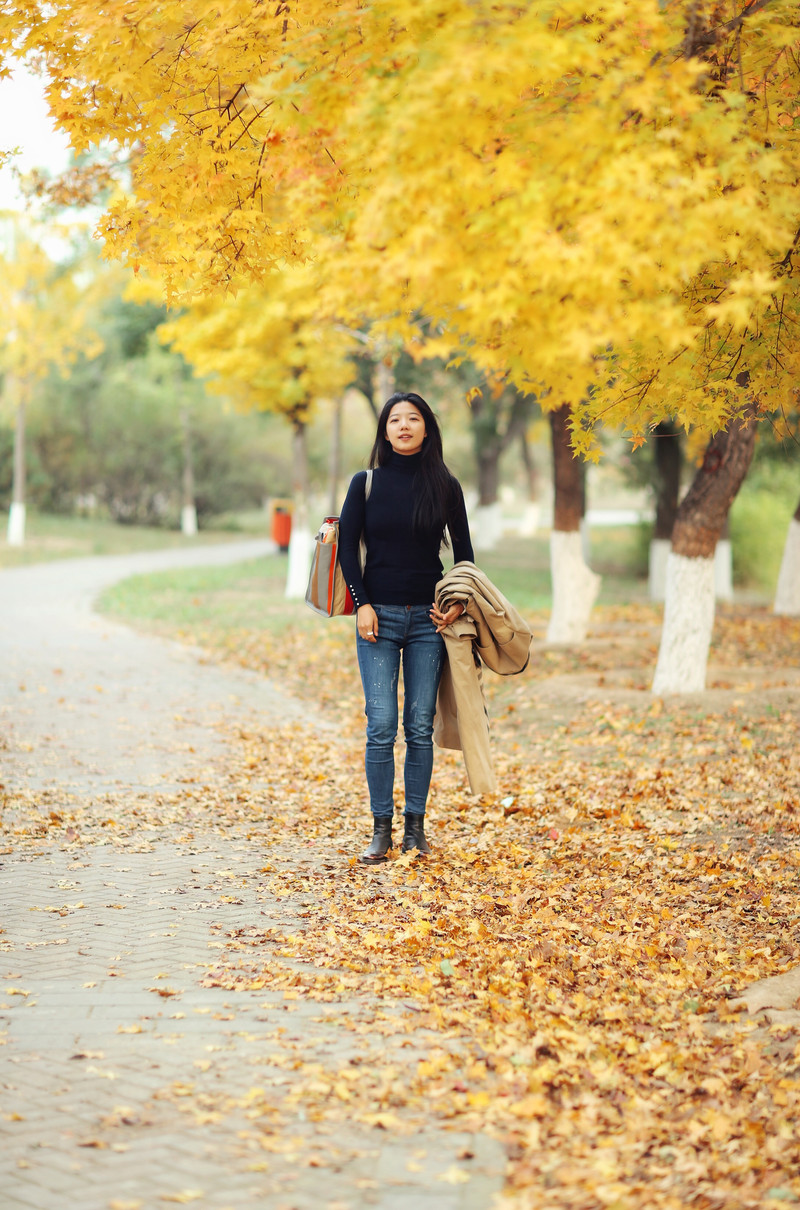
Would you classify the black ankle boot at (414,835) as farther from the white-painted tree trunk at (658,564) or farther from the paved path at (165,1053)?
the white-painted tree trunk at (658,564)

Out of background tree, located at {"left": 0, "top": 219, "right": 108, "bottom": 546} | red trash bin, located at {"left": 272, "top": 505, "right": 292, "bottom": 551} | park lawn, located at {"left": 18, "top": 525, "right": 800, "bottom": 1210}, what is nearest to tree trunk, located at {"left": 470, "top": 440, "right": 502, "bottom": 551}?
red trash bin, located at {"left": 272, "top": 505, "right": 292, "bottom": 551}

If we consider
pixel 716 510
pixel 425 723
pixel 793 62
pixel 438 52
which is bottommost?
pixel 425 723

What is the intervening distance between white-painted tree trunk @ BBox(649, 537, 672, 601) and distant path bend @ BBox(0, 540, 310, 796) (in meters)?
8.06

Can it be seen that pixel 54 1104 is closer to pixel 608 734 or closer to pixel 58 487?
pixel 608 734

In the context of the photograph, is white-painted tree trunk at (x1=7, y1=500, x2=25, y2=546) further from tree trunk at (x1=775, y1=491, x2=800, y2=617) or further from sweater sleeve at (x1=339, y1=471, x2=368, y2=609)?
sweater sleeve at (x1=339, y1=471, x2=368, y2=609)

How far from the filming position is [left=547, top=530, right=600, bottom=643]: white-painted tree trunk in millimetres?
13289

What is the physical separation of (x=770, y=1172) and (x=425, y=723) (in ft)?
9.10

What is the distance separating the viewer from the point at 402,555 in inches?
206

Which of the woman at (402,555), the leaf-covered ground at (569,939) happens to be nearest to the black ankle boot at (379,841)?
the leaf-covered ground at (569,939)

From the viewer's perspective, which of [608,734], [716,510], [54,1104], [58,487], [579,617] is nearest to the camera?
[54,1104]

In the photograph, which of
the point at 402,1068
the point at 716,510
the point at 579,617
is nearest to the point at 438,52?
the point at 402,1068

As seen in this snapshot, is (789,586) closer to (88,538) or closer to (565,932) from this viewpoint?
(565,932)

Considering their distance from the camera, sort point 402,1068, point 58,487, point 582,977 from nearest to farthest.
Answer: point 402,1068 → point 582,977 → point 58,487

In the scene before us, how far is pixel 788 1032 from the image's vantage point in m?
3.72
